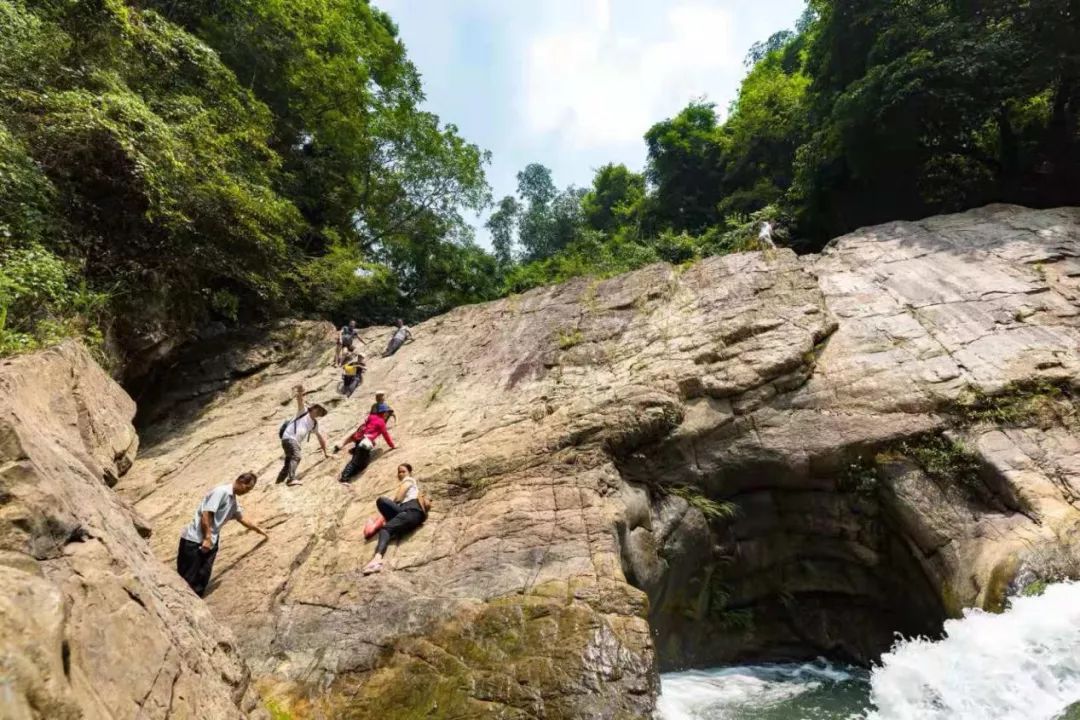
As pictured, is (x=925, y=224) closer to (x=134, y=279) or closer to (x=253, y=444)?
(x=253, y=444)

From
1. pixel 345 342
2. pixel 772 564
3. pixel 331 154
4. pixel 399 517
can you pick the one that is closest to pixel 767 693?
pixel 772 564

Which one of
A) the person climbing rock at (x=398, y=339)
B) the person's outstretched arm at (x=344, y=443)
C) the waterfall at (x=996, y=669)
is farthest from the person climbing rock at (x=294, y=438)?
the waterfall at (x=996, y=669)

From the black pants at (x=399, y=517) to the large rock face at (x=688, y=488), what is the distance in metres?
0.16

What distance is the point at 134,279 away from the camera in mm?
14508

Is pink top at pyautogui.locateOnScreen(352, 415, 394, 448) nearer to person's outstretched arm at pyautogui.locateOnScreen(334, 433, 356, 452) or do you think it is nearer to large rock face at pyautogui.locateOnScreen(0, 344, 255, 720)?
person's outstretched arm at pyautogui.locateOnScreen(334, 433, 356, 452)

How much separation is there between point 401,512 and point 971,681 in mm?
6981

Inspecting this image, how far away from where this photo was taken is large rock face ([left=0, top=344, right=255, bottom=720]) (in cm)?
303

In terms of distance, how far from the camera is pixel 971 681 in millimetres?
6266

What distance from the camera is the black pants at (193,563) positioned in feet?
25.4

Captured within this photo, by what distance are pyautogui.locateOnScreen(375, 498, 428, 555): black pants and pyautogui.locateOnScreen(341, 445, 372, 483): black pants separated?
7.45 feet

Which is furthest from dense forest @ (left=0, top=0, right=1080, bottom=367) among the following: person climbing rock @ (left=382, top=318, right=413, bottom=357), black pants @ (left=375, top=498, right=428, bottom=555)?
black pants @ (left=375, top=498, right=428, bottom=555)

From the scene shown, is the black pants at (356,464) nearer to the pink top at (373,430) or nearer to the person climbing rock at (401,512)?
the pink top at (373,430)

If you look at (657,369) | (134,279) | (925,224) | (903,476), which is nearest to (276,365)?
(134,279)

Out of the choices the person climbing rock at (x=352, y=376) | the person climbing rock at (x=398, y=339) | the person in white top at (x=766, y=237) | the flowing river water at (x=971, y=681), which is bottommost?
the flowing river water at (x=971, y=681)
